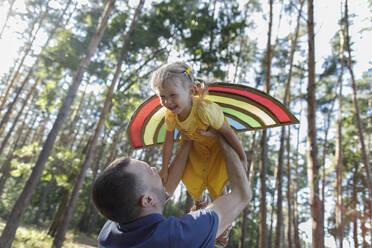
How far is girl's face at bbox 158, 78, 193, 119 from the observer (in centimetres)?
201

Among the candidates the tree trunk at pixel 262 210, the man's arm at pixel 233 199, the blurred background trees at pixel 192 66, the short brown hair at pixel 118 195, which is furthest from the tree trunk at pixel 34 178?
the man's arm at pixel 233 199

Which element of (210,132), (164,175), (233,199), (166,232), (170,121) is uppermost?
(170,121)

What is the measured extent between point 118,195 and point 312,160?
4789 millimetres

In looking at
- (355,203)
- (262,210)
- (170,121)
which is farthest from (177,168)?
(355,203)

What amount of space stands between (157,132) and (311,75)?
4335mm

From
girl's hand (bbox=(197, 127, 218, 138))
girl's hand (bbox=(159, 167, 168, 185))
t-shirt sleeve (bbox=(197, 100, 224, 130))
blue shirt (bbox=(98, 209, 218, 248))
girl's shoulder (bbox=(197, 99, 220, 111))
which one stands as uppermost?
girl's shoulder (bbox=(197, 99, 220, 111))

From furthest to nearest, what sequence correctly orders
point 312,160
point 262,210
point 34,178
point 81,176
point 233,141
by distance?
point 81,176, point 262,210, point 34,178, point 312,160, point 233,141

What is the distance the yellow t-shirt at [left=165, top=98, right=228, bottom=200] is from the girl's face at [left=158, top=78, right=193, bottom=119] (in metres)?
0.09

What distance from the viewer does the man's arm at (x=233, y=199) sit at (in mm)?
1385

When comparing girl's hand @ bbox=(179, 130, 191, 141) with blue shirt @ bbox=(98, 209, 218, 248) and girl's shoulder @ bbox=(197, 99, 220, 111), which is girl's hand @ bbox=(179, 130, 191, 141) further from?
blue shirt @ bbox=(98, 209, 218, 248)

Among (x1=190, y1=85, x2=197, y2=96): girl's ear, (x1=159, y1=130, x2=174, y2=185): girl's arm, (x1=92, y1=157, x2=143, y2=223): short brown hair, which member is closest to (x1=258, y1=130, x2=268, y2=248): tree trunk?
(x1=159, y1=130, x2=174, y2=185): girl's arm

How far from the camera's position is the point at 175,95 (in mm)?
2018

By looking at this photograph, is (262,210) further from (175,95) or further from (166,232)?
(166,232)

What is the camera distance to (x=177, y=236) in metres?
1.15
